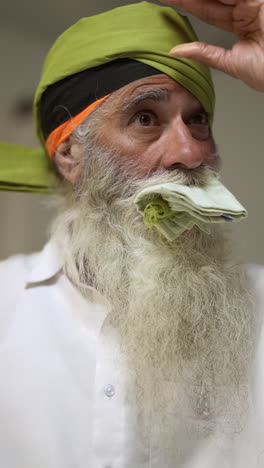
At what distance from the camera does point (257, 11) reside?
1.01m

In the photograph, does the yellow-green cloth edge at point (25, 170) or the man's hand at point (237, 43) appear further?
the yellow-green cloth edge at point (25, 170)

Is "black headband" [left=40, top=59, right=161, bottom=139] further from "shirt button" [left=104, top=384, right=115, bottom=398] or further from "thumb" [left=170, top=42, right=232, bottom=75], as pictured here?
"shirt button" [left=104, top=384, right=115, bottom=398]

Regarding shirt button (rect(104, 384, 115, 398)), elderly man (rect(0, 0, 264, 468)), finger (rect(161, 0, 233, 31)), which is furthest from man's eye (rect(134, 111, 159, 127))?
shirt button (rect(104, 384, 115, 398))

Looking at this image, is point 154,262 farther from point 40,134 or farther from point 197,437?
point 40,134

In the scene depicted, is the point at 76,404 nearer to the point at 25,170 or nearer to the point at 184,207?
the point at 184,207

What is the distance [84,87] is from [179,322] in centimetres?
60

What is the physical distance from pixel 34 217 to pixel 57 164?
58 centimetres

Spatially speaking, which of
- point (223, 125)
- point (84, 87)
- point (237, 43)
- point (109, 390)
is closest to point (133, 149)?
point (84, 87)

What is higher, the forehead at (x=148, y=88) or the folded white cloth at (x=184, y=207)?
the forehead at (x=148, y=88)

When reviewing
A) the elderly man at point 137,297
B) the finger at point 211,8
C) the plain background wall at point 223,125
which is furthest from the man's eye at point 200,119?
the plain background wall at point 223,125

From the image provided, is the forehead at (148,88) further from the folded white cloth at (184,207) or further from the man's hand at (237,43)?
the folded white cloth at (184,207)

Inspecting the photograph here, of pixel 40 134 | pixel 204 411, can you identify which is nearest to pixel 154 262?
pixel 204 411

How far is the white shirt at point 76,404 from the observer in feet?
3.28

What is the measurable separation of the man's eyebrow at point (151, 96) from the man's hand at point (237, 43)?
8 cm
